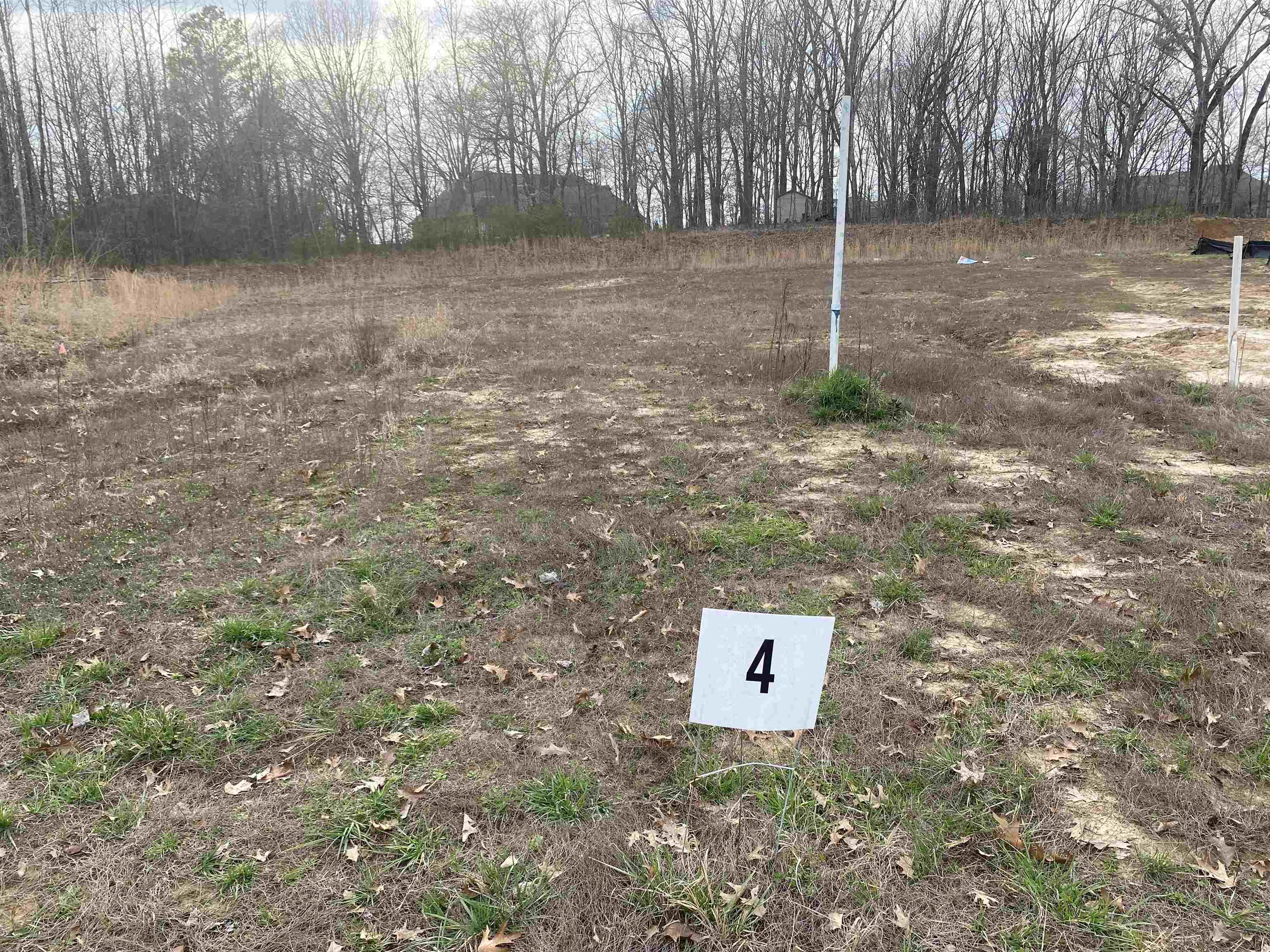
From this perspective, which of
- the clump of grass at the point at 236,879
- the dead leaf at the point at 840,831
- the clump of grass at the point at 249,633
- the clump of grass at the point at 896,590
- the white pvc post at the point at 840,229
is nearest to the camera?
the clump of grass at the point at 236,879

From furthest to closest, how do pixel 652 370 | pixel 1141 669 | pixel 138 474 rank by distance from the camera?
pixel 652 370, pixel 138 474, pixel 1141 669

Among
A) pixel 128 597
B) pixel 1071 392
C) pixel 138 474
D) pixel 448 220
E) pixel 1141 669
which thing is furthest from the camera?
pixel 448 220

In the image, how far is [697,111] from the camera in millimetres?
38031

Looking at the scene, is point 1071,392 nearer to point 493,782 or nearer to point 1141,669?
point 1141,669

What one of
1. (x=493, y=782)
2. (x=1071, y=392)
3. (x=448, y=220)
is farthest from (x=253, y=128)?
(x=493, y=782)

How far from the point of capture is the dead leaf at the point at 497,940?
2.11 meters

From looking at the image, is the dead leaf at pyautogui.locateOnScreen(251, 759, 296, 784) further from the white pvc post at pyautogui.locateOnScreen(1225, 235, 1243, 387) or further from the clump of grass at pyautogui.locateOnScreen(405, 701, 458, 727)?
the white pvc post at pyautogui.locateOnScreen(1225, 235, 1243, 387)

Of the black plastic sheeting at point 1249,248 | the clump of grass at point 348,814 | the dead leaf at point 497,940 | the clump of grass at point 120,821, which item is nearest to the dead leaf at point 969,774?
the dead leaf at point 497,940

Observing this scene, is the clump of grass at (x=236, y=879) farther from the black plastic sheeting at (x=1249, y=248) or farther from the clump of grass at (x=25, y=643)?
the black plastic sheeting at (x=1249, y=248)

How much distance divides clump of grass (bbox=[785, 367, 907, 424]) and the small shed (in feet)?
101

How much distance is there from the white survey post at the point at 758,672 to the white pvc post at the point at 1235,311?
24.5 feet

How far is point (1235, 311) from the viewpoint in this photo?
7.74 meters

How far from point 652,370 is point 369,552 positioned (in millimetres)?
6089

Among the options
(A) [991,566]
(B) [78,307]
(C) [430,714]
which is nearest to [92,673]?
(C) [430,714]
